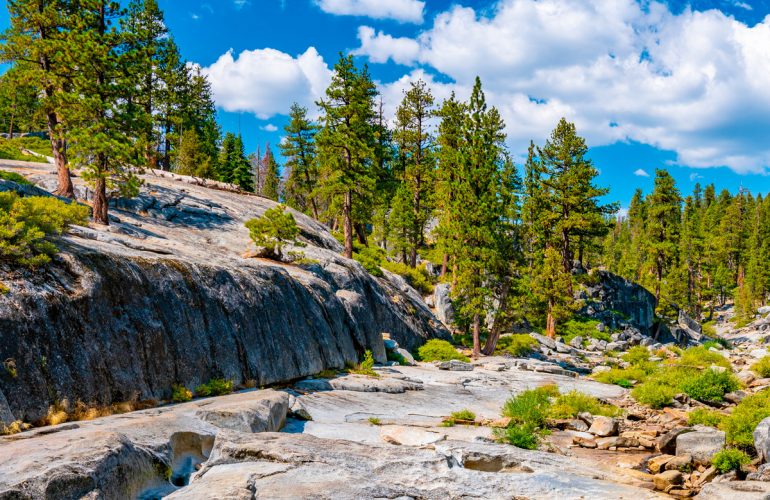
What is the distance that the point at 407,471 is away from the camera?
753 cm

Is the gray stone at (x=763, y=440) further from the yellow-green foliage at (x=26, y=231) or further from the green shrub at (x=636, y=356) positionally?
the green shrub at (x=636, y=356)

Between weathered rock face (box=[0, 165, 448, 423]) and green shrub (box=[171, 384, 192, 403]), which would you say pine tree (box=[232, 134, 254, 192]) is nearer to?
weathered rock face (box=[0, 165, 448, 423])

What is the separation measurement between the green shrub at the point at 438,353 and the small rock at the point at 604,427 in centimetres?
1347

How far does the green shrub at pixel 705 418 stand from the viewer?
1322 centimetres

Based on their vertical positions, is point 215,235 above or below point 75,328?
above

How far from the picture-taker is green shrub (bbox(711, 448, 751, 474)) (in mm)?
10070

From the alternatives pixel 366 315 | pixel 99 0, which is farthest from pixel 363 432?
pixel 99 0

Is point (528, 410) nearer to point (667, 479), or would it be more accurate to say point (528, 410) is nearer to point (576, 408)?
point (576, 408)

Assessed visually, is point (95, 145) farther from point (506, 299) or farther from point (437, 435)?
point (506, 299)

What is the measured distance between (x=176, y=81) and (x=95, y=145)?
43096 mm

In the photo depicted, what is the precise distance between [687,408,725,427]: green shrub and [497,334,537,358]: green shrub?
1851cm

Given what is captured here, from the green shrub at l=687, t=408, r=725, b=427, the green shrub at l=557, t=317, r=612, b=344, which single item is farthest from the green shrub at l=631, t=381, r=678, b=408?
the green shrub at l=557, t=317, r=612, b=344

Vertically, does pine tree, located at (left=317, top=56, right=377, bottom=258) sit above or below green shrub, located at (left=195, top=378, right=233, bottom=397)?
above

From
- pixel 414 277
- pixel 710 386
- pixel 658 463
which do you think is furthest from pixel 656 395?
pixel 414 277
